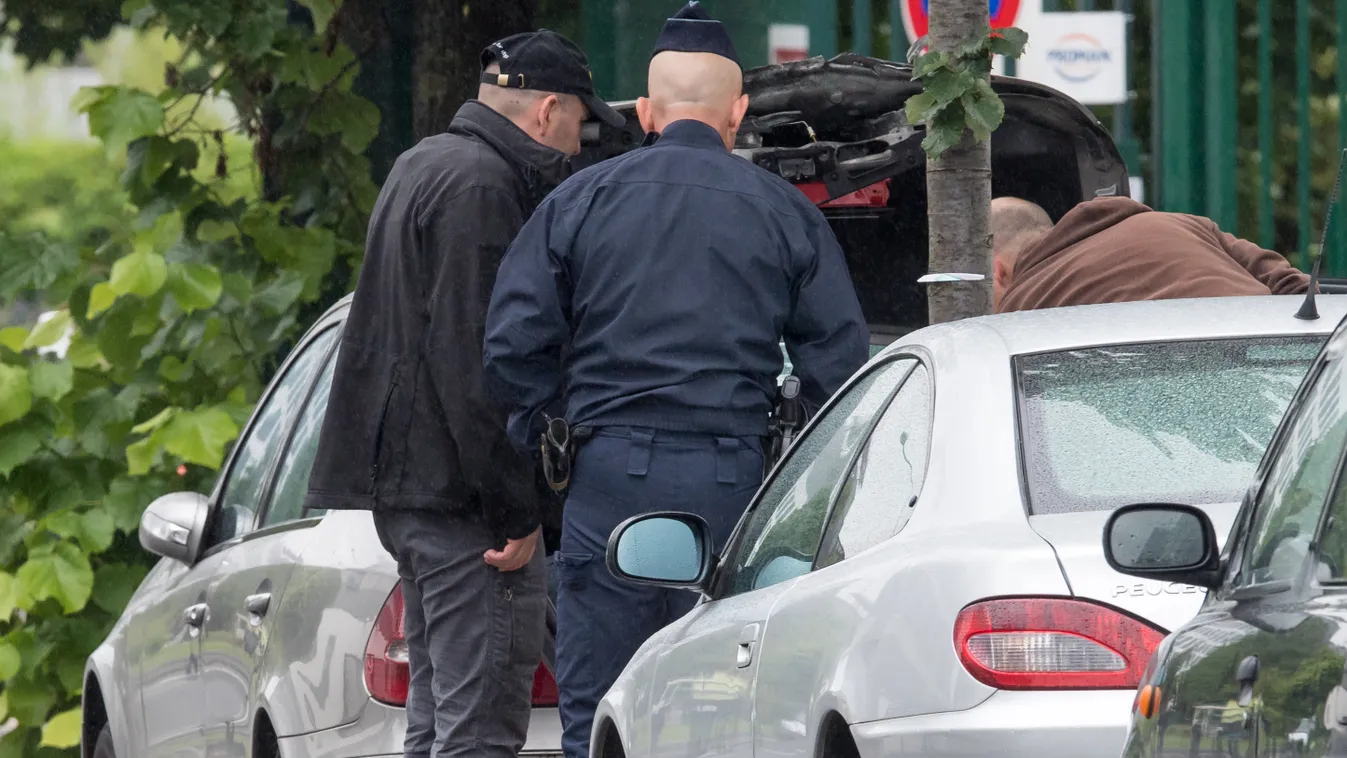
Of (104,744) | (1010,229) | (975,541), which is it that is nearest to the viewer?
(975,541)

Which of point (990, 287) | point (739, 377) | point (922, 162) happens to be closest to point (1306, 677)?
point (739, 377)

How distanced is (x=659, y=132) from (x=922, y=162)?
1669 mm

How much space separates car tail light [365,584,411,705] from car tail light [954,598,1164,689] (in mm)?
2294

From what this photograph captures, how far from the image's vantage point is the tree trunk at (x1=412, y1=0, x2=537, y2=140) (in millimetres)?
10109

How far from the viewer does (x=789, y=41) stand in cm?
1132

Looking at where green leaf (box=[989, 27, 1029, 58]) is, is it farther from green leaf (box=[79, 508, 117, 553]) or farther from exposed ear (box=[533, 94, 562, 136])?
green leaf (box=[79, 508, 117, 553])

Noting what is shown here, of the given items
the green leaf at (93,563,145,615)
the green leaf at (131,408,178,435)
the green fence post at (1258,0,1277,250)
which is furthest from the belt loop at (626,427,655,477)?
the green fence post at (1258,0,1277,250)

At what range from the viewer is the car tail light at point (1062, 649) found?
3.30m

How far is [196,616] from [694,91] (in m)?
2.11

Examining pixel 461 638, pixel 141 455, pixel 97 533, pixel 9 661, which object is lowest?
pixel 9 661

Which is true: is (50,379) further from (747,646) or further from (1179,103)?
(747,646)

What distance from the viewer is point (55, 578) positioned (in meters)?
8.91

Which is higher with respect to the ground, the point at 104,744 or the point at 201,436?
the point at 201,436

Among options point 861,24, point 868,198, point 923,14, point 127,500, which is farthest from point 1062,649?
point 861,24
